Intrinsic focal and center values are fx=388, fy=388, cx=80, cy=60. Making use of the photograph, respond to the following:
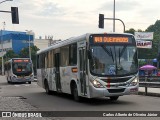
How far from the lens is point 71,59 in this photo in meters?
18.2

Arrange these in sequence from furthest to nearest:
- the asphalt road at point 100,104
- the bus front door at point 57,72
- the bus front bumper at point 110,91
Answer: the bus front door at point 57,72 → the bus front bumper at point 110,91 → the asphalt road at point 100,104

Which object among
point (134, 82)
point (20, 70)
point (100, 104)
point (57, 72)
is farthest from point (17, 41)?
point (134, 82)

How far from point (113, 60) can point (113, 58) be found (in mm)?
89

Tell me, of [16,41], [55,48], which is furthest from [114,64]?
[16,41]

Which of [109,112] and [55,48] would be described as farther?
[55,48]

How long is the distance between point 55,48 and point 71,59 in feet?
10.8

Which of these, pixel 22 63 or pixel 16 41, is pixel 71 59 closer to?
pixel 22 63

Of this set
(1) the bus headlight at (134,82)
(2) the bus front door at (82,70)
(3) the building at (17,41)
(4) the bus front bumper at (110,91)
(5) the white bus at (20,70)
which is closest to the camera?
(4) the bus front bumper at (110,91)

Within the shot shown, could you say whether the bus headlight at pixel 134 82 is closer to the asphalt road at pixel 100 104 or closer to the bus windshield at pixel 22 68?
the asphalt road at pixel 100 104

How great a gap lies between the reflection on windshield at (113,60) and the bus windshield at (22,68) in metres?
26.2

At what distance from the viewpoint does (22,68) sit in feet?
136

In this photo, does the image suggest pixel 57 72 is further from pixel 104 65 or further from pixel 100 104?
pixel 104 65

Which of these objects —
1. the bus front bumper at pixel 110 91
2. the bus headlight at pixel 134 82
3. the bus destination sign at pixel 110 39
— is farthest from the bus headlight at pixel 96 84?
the bus destination sign at pixel 110 39

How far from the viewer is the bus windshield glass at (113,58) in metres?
15.9
